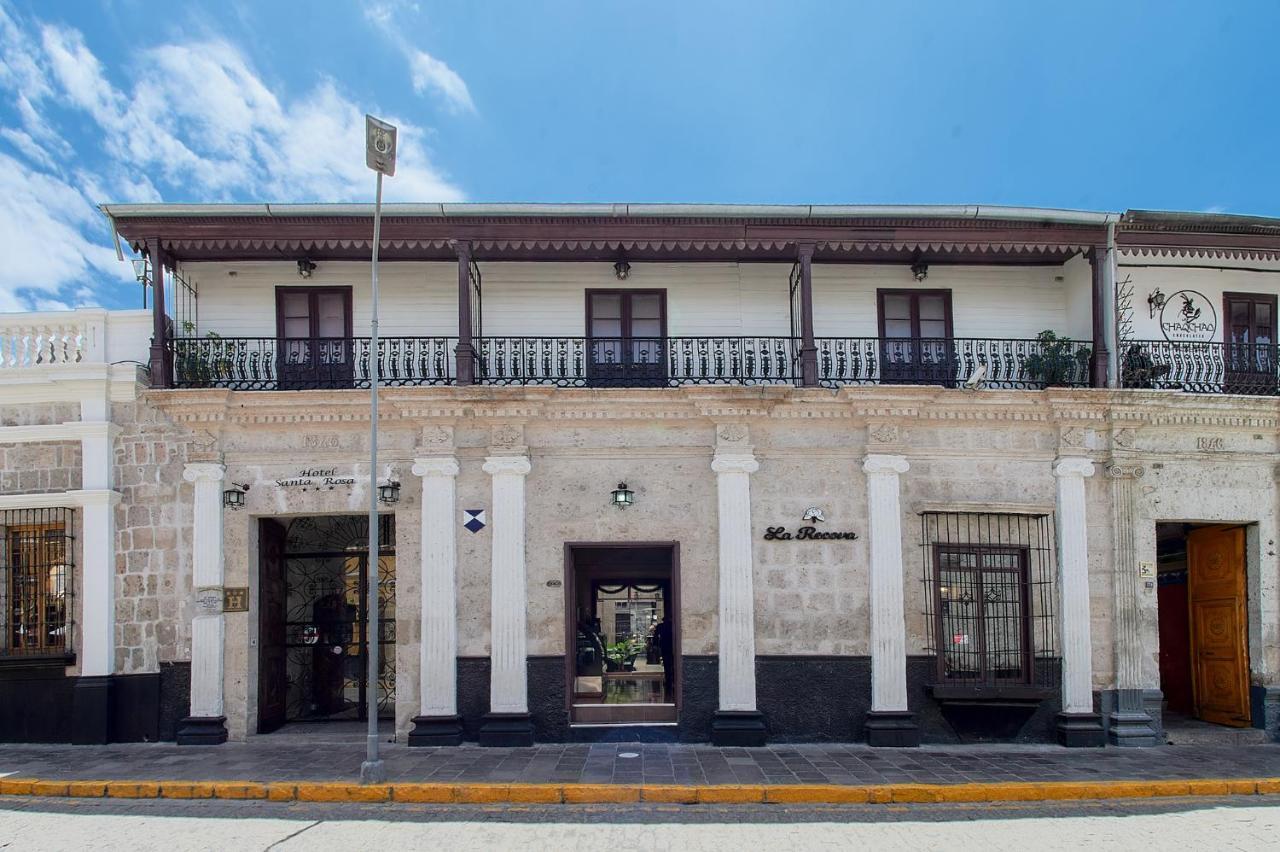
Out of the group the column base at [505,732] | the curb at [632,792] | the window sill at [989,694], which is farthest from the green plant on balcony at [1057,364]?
the column base at [505,732]

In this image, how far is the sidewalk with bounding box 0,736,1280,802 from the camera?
9.38 m

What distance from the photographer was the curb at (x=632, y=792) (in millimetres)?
9297

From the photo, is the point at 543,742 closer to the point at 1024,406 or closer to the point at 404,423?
the point at 404,423

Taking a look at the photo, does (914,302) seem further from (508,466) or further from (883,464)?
(508,466)

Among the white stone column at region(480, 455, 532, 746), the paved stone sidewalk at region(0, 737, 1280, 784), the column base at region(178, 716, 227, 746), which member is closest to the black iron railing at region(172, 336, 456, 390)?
the white stone column at region(480, 455, 532, 746)

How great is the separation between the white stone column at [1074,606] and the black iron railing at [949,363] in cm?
128

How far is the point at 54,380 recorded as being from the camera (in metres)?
12.0

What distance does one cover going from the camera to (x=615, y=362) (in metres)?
12.8

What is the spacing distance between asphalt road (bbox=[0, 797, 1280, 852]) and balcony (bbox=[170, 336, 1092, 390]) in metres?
5.46

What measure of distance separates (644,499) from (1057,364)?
19.6 ft

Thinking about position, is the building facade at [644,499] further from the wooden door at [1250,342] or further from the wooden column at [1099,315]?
the wooden door at [1250,342]

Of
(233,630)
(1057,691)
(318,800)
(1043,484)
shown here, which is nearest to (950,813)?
(1057,691)

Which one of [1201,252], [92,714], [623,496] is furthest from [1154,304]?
[92,714]

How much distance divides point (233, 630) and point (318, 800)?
3.37 m
